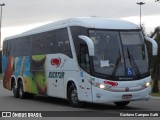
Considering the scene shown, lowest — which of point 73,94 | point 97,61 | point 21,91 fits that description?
point 21,91

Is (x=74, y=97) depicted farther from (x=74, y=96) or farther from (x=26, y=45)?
(x=26, y=45)

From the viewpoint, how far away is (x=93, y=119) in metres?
14.1

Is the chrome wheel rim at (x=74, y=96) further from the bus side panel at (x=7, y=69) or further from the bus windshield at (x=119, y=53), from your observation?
the bus side panel at (x=7, y=69)

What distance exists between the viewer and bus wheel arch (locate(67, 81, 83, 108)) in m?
18.3

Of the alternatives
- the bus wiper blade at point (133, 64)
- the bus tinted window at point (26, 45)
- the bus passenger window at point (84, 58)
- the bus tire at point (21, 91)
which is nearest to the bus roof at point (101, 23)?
the bus passenger window at point (84, 58)

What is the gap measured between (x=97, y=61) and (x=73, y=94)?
2.13 metres

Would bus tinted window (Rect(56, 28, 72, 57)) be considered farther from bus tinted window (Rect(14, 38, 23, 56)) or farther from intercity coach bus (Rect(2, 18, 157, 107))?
bus tinted window (Rect(14, 38, 23, 56))

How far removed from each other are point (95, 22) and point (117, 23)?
35.1 inches

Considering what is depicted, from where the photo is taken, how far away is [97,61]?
1719 cm

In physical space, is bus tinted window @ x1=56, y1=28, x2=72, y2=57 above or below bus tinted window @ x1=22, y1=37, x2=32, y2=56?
above

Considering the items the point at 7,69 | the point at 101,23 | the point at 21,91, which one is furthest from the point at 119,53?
the point at 7,69

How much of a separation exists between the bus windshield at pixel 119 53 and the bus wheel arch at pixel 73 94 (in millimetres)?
1783

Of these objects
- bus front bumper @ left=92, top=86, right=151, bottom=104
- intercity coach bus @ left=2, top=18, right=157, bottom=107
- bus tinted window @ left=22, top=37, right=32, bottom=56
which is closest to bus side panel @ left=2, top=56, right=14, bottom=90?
bus tinted window @ left=22, top=37, right=32, bottom=56

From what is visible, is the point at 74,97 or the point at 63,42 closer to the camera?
the point at 74,97
